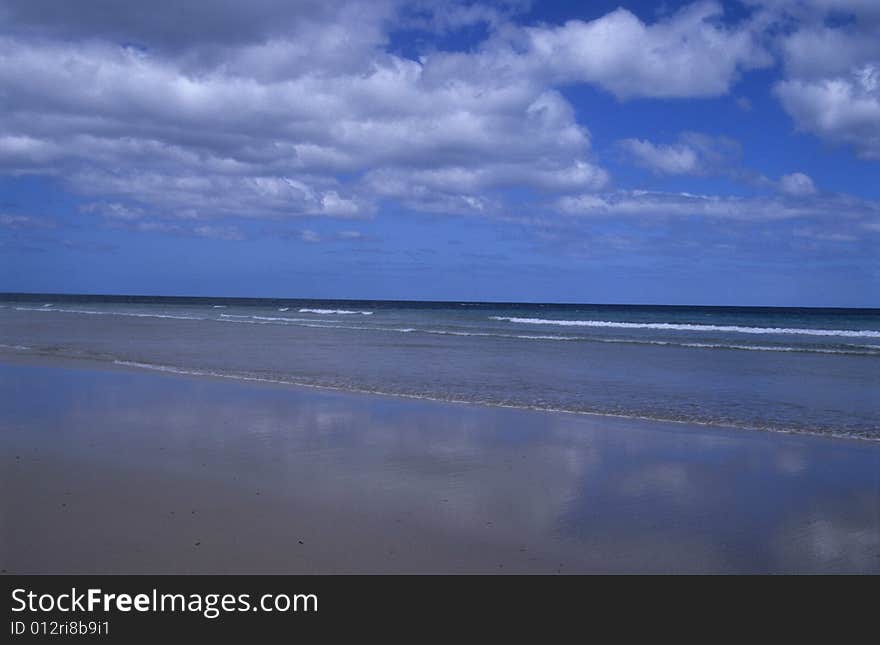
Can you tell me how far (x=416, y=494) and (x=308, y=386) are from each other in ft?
26.3

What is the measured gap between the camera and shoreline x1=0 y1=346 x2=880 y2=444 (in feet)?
32.9

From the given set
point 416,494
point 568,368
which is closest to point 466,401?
point 416,494

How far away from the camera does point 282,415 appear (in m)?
10.6

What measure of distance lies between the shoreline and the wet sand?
36cm

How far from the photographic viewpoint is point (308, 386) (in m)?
14.1

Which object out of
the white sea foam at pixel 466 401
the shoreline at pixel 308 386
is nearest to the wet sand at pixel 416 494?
the shoreline at pixel 308 386

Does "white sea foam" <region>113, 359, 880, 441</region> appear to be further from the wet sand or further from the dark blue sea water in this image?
the wet sand

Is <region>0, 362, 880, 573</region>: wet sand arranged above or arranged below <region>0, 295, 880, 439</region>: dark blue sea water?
below

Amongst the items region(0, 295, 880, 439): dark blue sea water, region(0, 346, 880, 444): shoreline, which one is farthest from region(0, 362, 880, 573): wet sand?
region(0, 295, 880, 439): dark blue sea water

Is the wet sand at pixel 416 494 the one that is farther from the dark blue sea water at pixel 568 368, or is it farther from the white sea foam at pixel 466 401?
the dark blue sea water at pixel 568 368

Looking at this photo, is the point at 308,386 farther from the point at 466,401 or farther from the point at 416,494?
the point at 416,494
